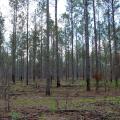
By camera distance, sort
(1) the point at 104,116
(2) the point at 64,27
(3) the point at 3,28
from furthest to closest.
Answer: (2) the point at 64,27 < (3) the point at 3,28 < (1) the point at 104,116

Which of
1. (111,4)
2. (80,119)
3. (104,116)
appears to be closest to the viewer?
(80,119)

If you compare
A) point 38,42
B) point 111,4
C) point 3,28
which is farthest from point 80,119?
point 38,42

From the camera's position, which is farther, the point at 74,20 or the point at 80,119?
the point at 74,20

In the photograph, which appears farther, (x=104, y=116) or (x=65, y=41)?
(x=65, y=41)

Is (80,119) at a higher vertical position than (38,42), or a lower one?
lower

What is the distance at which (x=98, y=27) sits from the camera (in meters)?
40.6

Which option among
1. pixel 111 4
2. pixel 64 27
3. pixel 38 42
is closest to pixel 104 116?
pixel 111 4

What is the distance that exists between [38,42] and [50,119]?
35225mm

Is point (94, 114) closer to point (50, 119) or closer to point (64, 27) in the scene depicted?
point (50, 119)

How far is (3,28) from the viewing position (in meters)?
39.3

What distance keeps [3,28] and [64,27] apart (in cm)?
1149

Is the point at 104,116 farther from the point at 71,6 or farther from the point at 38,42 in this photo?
the point at 38,42

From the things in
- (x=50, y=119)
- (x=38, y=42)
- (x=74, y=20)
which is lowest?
(x=50, y=119)

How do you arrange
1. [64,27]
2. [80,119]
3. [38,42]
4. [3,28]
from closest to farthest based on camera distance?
[80,119]
[3,28]
[38,42]
[64,27]
